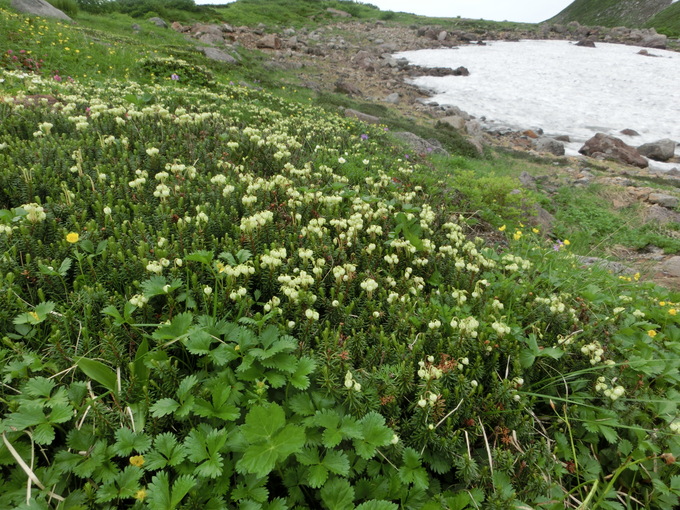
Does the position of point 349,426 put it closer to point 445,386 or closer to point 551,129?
point 445,386

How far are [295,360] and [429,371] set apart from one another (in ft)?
2.87

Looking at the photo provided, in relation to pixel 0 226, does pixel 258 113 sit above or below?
above

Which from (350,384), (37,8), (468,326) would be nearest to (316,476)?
(350,384)

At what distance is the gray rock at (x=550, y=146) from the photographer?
75.3ft

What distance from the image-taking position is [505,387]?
248cm

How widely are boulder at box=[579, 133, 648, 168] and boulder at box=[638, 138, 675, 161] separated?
158cm

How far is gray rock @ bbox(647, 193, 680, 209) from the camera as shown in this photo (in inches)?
539

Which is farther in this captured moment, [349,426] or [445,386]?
[445,386]

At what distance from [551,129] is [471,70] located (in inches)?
834

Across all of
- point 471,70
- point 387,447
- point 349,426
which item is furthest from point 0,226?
point 471,70

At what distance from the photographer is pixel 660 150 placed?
2347cm

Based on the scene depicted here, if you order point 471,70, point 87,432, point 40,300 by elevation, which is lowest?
point 87,432

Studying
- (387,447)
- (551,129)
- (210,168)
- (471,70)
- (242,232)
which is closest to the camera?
(387,447)

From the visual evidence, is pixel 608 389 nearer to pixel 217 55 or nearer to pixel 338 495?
pixel 338 495
